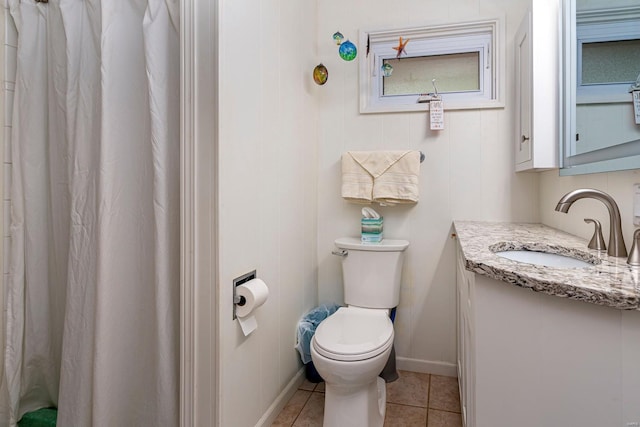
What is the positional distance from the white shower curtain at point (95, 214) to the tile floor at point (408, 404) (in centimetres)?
68

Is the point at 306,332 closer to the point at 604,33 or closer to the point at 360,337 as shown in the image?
the point at 360,337

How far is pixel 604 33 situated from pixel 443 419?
5.62 ft

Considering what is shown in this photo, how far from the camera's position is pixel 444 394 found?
73.4 inches

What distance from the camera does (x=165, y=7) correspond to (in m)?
1.20

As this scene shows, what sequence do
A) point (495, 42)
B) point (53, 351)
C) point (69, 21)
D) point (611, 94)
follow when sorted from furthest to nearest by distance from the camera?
1. point (495, 42)
2. point (53, 351)
3. point (69, 21)
4. point (611, 94)

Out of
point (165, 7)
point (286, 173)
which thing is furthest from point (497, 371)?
point (165, 7)

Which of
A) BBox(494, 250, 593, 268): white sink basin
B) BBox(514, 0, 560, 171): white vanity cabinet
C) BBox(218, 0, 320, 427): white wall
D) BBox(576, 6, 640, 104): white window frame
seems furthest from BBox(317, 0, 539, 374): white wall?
BBox(494, 250, 593, 268): white sink basin

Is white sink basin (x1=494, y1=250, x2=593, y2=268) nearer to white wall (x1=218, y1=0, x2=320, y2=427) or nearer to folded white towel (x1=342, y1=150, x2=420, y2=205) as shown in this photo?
folded white towel (x1=342, y1=150, x2=420, y2=205)

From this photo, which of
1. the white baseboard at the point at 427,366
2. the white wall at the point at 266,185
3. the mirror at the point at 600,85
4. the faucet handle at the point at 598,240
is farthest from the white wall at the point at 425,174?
the faucet handle at the point at 598,240

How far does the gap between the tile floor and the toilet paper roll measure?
2.09ft

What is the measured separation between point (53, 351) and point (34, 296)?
0.25 meters

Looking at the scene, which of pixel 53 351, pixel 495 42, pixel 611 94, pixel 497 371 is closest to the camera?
pixel 497 371

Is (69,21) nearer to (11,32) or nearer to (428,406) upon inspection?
(11,32)

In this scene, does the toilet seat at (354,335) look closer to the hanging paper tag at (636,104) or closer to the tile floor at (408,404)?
the tile floor at (408,404)
